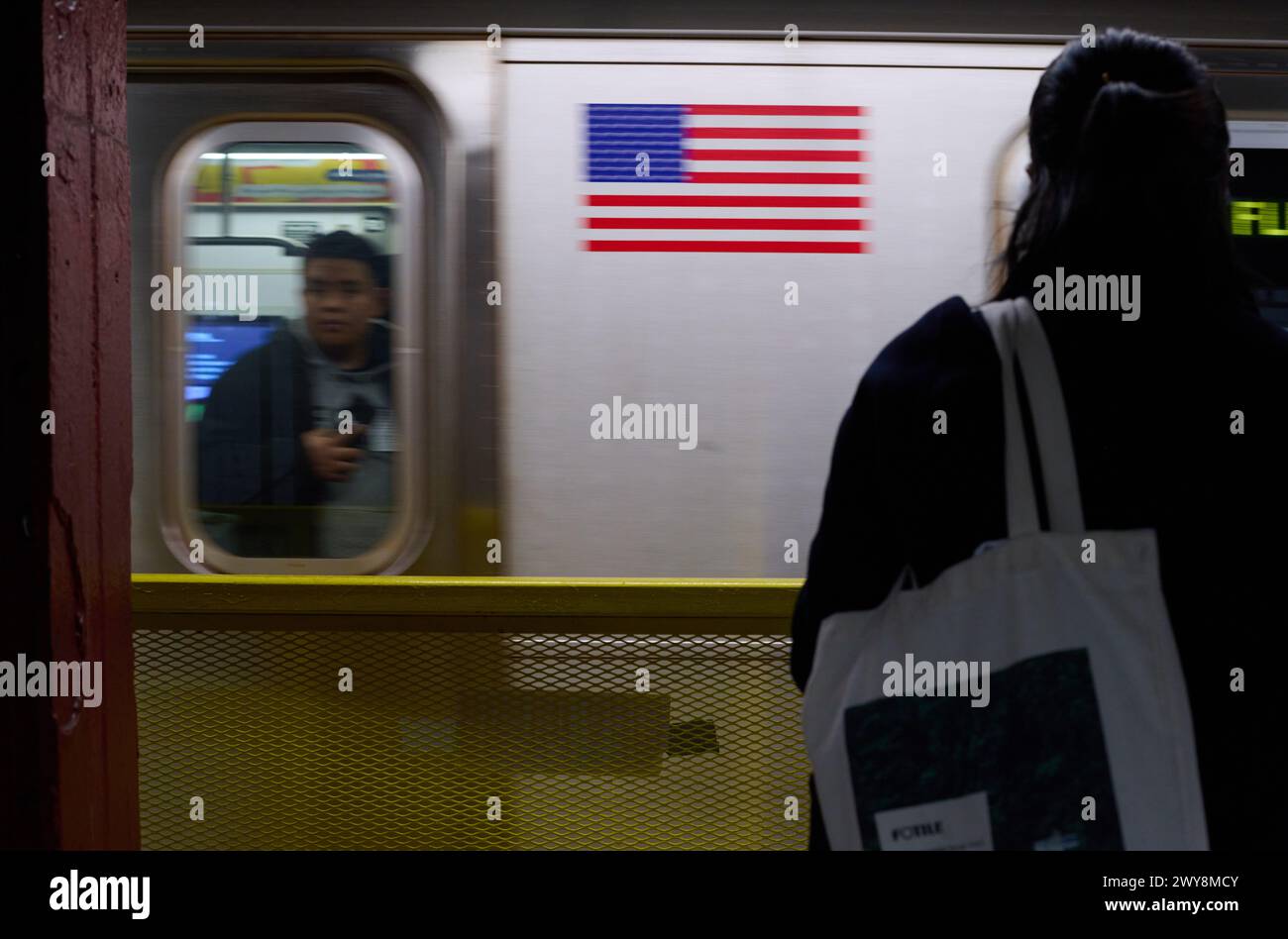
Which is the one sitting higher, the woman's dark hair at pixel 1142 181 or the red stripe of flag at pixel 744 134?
the red stripe of flag at pixel 744 134

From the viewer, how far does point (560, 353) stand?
2752 millimetres

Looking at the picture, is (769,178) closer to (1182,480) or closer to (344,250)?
(344,250)

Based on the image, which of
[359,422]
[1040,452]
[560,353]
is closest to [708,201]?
[560,353]

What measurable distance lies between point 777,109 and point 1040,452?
1.76 m

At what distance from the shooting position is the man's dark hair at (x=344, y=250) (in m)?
2.75

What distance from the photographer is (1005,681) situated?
120 cm

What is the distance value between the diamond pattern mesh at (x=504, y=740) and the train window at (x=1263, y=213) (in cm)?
148

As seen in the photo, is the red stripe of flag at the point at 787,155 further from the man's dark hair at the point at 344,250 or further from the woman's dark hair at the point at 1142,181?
the woman's dark hair at the point at 1142,181

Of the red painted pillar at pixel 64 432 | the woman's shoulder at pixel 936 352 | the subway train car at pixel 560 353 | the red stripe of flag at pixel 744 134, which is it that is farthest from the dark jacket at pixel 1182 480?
the red stripe of flag at pixel 744 134

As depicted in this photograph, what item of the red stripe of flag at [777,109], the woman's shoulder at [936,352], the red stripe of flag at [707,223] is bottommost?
the woman's shoulder at [936,352]

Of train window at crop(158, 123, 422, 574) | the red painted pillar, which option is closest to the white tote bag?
the red painted pillar

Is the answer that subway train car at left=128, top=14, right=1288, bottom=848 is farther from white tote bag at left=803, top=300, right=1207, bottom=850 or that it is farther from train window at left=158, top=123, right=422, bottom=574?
white tote bag at left=803, top=300, right=1207, bottom=850
